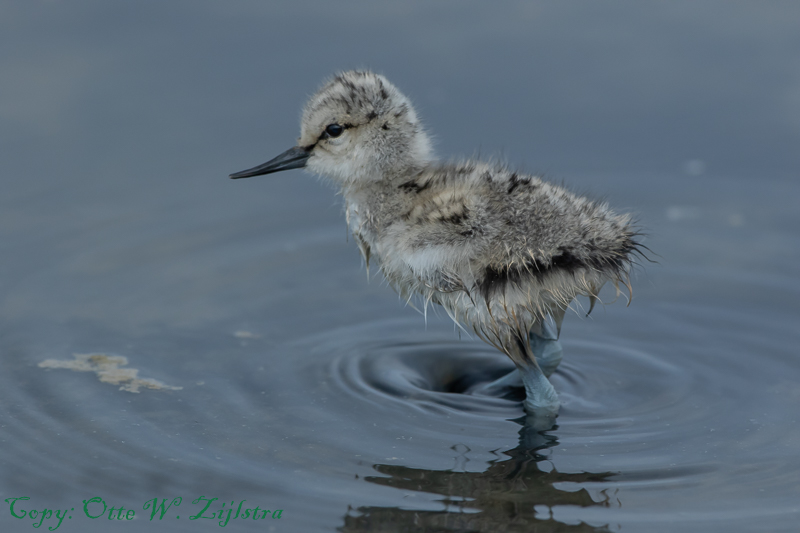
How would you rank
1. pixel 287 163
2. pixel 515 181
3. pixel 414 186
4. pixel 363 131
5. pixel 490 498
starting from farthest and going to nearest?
pixel 287 163, pixel 363 131, pixel 414 186, pixel 515 181, pixel 490 498

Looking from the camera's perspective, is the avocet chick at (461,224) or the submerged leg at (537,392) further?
the submerged leg at (537,392)

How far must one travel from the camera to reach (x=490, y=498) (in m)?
3.30

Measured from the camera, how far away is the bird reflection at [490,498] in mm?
3133

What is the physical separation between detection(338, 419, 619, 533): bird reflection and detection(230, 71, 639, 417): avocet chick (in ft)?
1.56

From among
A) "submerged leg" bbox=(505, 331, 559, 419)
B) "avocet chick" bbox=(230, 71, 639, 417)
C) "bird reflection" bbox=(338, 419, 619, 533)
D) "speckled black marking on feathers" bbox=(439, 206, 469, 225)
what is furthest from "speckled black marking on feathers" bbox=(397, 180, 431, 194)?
"bird reflection" bbox=(338, 419, 619, 533)

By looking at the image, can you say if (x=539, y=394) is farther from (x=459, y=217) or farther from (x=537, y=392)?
(x=459, y=217)

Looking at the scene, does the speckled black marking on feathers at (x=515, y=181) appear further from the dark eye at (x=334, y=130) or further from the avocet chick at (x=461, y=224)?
the dark eye at (x=334, y=130)

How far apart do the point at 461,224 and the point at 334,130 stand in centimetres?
75

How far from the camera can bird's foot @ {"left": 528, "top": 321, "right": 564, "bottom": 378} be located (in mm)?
4145

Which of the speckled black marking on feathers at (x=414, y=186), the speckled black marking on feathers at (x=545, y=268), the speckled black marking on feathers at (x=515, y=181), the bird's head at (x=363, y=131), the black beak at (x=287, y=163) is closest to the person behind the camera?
the speckled black marking on feathers at (x=545, y=268)

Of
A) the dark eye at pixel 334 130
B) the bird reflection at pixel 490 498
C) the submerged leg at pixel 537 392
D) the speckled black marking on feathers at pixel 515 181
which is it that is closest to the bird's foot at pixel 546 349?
the submerged leg at pixel 537 392

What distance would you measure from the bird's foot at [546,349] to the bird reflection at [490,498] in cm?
57

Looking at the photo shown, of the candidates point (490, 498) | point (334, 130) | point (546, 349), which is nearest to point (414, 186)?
point (334, 130)

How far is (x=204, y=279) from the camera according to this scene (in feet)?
16.1
